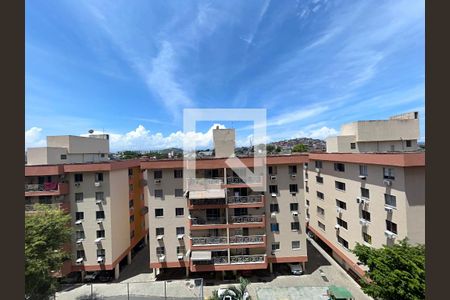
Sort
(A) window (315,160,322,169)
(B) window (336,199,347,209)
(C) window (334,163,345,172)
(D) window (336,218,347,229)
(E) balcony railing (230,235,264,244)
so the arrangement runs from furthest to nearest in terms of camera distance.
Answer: (A) window (315,160,322,169)
(C) window (334,163,345,172)
(B) window (336,199,347,209)
(D) window (336,218,347,229)
(E) balcony railing (230,235,264,244)

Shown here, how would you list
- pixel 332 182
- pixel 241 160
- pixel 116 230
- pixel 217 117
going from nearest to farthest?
pixel 217 117, pixel 241 160, pixel 116 230, pixel 332 182

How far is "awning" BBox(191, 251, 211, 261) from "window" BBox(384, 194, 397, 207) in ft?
38.1

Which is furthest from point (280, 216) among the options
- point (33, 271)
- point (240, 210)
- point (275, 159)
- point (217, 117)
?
point (33, 271)

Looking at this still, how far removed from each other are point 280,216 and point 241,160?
17.1 feet

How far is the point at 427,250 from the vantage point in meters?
2.99

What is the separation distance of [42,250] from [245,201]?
40.1 ft

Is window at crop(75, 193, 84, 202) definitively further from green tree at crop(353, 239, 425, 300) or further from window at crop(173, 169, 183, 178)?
green tree at crop(353, 239, 425, 300)

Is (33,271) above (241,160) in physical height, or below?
below

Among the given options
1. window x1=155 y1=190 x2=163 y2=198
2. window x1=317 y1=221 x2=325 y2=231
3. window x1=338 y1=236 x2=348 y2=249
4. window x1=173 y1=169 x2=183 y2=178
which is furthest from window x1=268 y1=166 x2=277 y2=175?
window x1=155 y1=190 x2=163 y2=198

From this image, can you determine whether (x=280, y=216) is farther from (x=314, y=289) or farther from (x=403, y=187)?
(x=403, y=187)

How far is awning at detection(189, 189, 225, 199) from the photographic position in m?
14.7

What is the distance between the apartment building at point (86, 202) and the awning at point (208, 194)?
670 cm

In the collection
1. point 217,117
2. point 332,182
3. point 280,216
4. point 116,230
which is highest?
point 217,117

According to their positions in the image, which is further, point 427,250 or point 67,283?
point 67,283
